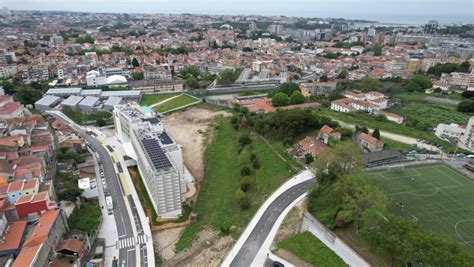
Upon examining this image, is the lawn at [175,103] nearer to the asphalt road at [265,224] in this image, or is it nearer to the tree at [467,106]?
the asphalt road at [265,224]

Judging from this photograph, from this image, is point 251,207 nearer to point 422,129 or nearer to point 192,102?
point 422,129

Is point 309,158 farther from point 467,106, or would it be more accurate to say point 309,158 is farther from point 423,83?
point 423,83

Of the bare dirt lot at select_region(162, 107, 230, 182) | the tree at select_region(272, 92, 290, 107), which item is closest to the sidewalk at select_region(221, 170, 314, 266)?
the bare dirt lot at select_region(162, 107, 230, 182)

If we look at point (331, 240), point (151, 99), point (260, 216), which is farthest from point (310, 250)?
point (151, 99)

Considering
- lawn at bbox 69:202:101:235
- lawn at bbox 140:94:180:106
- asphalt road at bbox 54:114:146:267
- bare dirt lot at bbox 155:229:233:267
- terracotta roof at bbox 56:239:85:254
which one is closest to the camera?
terracotta roof at bbox 56:239:85:254

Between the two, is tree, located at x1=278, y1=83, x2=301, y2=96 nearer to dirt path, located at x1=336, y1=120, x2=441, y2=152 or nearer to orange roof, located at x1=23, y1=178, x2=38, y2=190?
dirt path, located at x1=336, y1=120, x2=441, y2=152

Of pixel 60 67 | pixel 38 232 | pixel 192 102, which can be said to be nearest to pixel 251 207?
pixel 38 232
